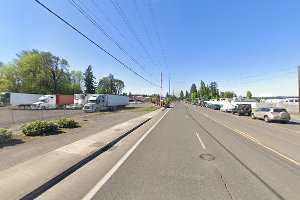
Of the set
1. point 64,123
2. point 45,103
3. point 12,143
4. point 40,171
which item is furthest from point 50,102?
point 40,171

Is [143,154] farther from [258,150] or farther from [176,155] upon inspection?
[258,150]

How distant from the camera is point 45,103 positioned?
43688 millimetres

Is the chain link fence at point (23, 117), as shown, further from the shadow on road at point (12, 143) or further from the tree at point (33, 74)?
the tree at point (33, 74)

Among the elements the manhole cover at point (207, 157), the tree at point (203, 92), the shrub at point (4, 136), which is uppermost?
the tree at point (203, 92)

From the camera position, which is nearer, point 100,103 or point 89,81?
point 100,103

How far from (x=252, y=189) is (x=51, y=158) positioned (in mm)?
5960

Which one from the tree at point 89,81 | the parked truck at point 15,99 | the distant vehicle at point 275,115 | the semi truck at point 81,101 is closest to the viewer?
the distant vehicle at point 275,115

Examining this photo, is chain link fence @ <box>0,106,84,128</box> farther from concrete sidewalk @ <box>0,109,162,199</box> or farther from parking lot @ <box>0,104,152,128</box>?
concrete sidewalk @ <box>0,109,162,199</box>

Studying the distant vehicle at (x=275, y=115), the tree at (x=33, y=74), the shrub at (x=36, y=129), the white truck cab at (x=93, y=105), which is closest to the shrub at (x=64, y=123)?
the shrub at (x=36, y=129)

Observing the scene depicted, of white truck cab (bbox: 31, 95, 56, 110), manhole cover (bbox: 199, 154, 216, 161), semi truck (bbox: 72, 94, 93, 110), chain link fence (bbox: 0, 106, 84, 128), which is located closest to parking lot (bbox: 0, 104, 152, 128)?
chain link fence (bbox: 0, 106, 84, 128)

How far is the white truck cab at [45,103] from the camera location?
1678 inches

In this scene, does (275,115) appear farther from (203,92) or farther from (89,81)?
(203,92)

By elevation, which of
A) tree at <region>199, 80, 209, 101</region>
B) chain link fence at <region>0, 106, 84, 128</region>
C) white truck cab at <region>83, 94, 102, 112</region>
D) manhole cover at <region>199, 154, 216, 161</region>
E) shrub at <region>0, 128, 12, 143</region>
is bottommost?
manhole cover at <region>199, 154, 216, 161</region>

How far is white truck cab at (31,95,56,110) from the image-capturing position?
42.6m
